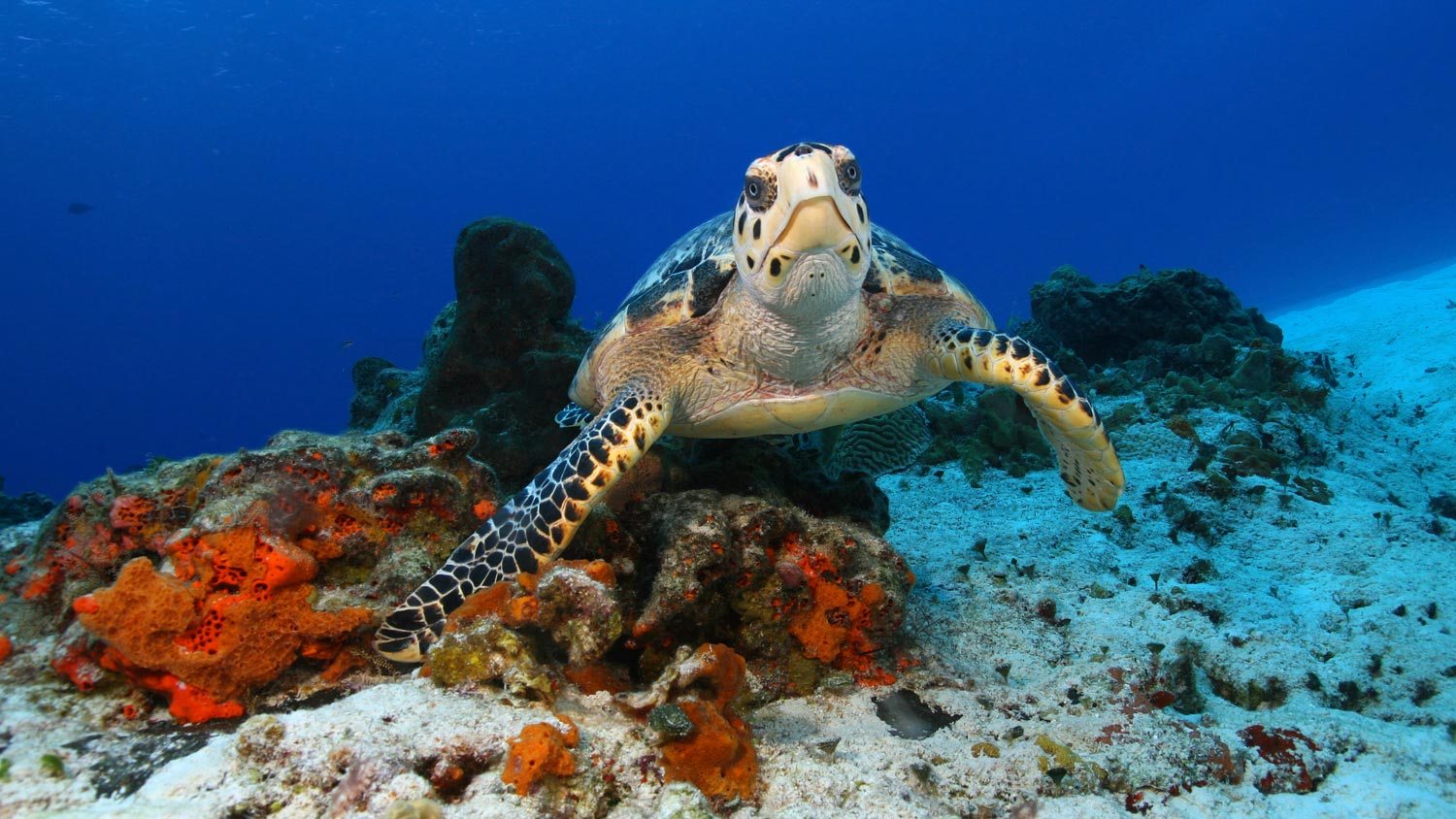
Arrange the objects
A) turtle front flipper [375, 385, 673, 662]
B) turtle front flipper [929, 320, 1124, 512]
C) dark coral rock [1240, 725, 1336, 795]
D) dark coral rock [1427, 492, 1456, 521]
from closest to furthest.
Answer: dark coral rock [1240, 725, 1336, 795] < turtle front flipper [375, 385, 673, 662] < turtle front flipper [929, 320, 1124, 512] < dark coral rock [1427, 492, 1456, 521]

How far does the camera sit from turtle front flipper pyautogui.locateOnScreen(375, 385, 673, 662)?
89.4 inches

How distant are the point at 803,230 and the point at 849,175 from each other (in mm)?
447

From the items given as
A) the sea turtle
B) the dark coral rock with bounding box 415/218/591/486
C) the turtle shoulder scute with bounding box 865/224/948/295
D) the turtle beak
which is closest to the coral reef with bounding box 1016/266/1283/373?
the turtle shoulder scute with bounding box 865/224/948/295

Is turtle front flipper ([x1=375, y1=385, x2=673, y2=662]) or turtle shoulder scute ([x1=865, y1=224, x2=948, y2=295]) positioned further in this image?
turtle shoulder scute ([x1=865, y1=224, x2=948, y2=295])

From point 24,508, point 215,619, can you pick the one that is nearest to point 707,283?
point 215,619

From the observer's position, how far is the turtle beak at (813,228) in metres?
2.82

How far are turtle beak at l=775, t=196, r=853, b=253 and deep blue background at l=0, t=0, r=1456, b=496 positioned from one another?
191 ft

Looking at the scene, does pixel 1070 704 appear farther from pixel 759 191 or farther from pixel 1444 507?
pixel 1444 507

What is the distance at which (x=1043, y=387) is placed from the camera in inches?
136

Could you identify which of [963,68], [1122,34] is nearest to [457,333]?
[1122,34]

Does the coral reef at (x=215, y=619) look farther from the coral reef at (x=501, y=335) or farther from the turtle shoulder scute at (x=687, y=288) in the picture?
the coral reef at (x=501, y=335)

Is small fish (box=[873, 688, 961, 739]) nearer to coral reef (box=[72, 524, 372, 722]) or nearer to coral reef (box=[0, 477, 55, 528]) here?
coral reef (box=[72, 524, 372, 722])

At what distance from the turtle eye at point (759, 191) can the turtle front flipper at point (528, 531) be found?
125 cm

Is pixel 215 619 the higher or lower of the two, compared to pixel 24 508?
lower
